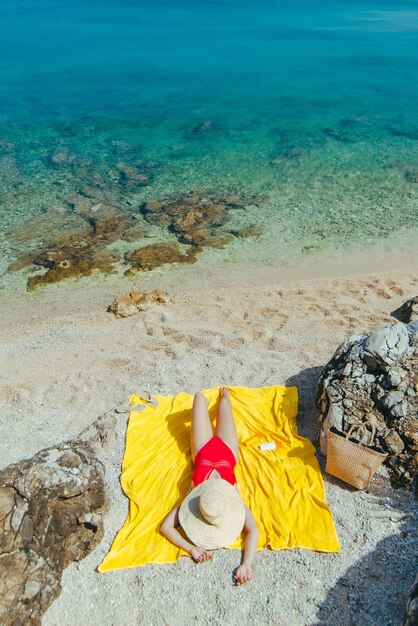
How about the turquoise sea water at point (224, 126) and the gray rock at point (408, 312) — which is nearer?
the gray rock at point (408, 312)

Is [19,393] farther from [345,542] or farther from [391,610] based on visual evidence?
[391,610]

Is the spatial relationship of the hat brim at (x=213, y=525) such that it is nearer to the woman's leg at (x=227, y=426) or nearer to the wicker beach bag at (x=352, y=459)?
the woman's leg at (x=227, y=426)

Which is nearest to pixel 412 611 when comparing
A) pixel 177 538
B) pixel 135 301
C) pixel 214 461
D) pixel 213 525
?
pixel 213 525

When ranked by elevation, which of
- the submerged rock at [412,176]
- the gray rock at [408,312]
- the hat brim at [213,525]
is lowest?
the hat brim at [213,525]

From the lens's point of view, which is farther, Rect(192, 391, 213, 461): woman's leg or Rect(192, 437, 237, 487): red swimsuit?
Rect(192, 391, 213, 461): woman's leg

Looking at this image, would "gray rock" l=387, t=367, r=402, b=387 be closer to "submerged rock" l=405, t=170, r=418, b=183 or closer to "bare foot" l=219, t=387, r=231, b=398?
"bare foot" l=219, t=387, r=231, b=398

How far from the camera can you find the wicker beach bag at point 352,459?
524 centimetres

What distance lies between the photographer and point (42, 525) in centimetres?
487

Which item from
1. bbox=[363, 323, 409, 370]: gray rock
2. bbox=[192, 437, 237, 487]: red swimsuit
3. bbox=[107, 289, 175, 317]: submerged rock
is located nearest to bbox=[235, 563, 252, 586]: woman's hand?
bbox=[192, 437, 237, 487]: red swimsuit

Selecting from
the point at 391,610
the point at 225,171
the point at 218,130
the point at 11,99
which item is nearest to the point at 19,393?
the point at 391,610

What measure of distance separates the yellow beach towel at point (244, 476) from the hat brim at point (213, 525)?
0.19m

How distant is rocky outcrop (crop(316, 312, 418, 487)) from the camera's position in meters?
5.51

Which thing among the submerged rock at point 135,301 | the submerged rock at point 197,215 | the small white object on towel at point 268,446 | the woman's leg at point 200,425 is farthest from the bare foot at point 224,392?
the submerged rock at point 197,215

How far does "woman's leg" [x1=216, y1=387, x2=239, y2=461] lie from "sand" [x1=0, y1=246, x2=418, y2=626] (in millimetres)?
929
